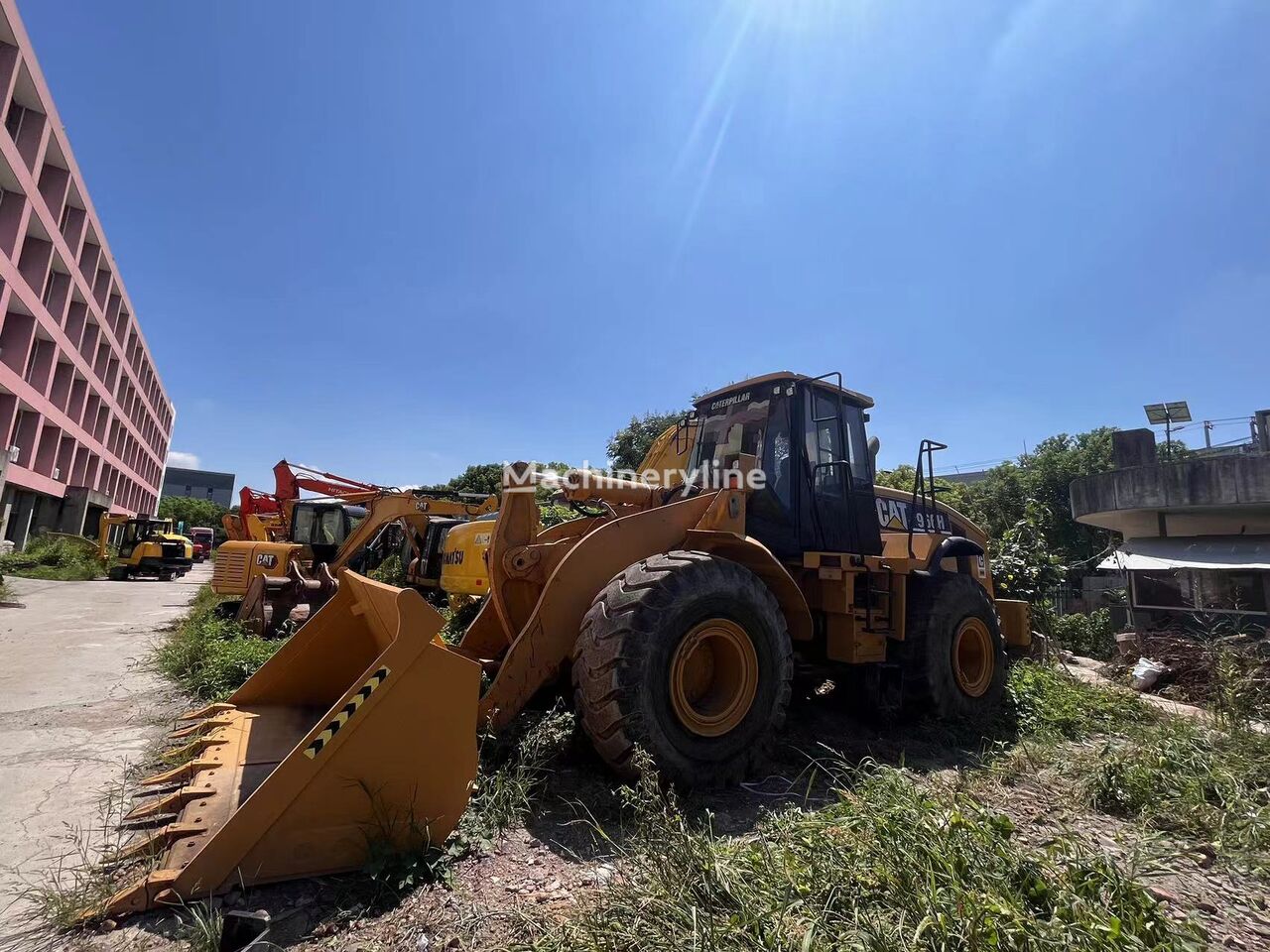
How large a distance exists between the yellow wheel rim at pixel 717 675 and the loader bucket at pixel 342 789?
147cm

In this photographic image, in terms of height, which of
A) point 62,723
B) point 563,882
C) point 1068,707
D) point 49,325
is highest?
point 49,325

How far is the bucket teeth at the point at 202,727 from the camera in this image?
3893mm

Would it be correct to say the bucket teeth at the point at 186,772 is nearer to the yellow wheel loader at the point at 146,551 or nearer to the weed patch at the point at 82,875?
the weed patch at the point at 82,875

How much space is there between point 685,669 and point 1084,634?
14.1 m

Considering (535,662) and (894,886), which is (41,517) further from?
(894,886)

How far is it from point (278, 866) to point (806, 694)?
15.6 feet

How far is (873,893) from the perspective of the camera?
2.22 metres

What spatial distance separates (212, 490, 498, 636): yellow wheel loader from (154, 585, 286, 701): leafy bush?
23.3 inches

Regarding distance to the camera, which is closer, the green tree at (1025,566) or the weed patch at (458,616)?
the weed patch at (458,616)

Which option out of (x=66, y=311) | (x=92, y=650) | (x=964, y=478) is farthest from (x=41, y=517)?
(x=964, y=478)

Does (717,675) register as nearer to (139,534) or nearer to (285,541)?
(285,541)

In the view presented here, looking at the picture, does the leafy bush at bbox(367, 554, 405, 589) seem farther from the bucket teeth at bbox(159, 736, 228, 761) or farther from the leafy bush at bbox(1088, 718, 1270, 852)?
the leafy bush at bbox(1088, 718, 1270, 852)

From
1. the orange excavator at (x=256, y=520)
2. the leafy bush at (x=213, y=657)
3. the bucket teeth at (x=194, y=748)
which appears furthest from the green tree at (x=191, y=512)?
the bucket teeth at (x=194, y=748)

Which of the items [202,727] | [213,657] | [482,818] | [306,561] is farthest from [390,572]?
[482,818]
